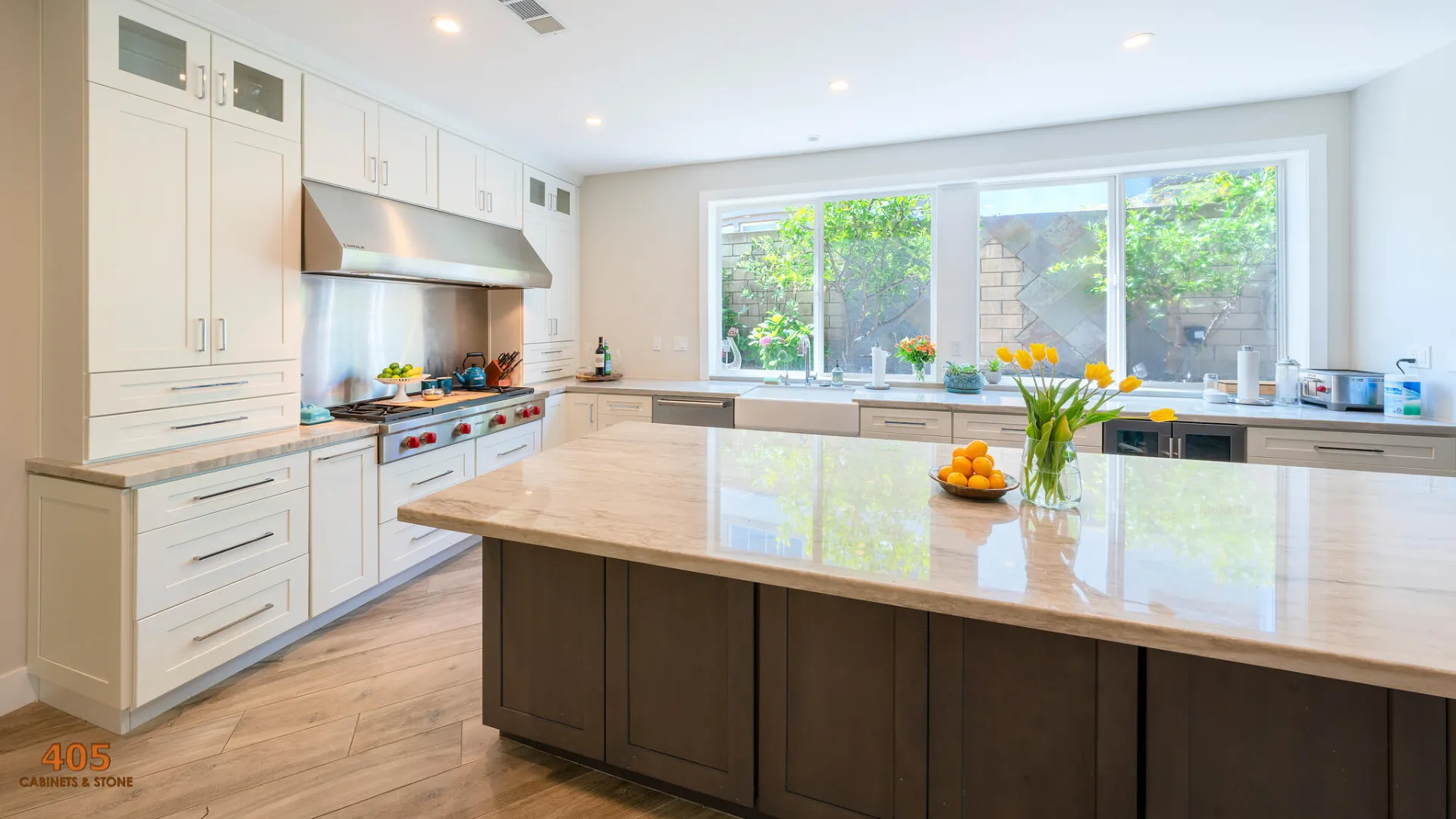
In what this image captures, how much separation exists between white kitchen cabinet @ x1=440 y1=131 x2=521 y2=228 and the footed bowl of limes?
3.08 ft

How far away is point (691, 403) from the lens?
414 centimetres

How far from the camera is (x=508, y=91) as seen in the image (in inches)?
128

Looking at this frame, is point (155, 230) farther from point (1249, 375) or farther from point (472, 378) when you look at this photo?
point (1249, 375)

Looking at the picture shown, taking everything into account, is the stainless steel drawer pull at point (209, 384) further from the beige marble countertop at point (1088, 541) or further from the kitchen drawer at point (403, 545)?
the beige marble countertop at point (1088, 541)

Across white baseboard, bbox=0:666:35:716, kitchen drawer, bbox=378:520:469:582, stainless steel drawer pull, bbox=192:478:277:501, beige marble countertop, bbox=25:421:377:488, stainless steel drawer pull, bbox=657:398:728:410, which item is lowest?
white baseboard, bbox=0:666:35:716

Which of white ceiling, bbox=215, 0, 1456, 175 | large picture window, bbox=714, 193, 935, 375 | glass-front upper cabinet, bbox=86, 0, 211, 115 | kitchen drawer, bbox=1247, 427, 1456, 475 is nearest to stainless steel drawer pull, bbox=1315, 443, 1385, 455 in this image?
kitchen drawer, bbox=1247, 427, 1456, 475

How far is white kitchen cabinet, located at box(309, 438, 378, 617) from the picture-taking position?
265 cm

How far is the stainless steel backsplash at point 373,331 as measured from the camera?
317cm

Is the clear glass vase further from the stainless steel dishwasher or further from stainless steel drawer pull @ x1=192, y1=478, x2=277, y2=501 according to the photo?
stainless steel drawer pull @ x1=192, y1=478, x2=277, y2=501

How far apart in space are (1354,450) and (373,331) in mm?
4950

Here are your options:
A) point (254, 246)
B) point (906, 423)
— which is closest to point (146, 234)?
point (254, 246)

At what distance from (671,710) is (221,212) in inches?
98.3

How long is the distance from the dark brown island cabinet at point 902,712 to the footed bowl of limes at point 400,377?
2108 millimetres

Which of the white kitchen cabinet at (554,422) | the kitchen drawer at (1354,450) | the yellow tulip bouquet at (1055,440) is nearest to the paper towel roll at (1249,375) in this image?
the kitchen drawer at (1354,450)
